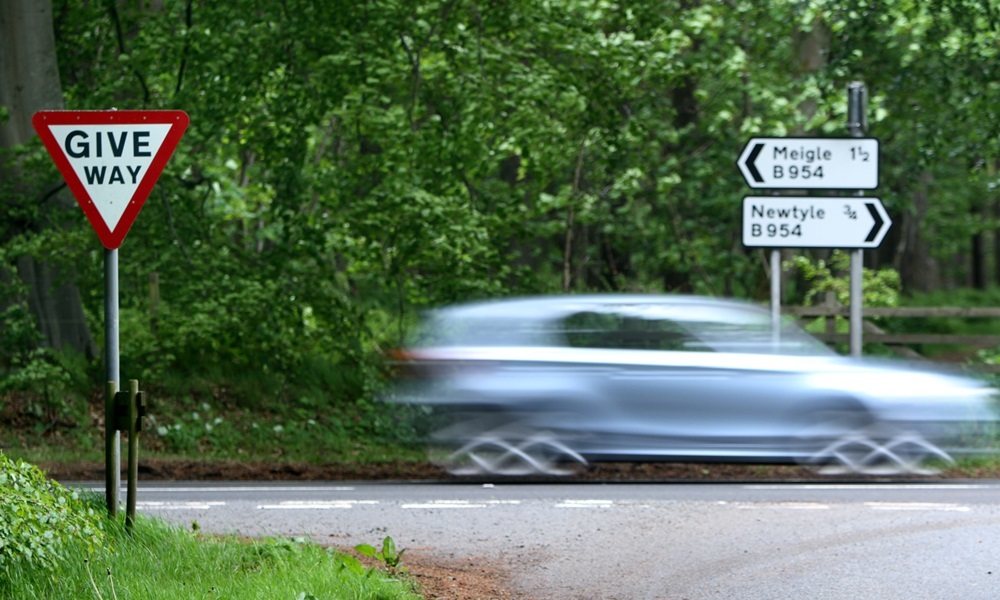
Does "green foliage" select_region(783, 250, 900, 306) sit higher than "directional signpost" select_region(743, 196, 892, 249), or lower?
lower

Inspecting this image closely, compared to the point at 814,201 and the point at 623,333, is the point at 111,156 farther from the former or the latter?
the point at 814,201

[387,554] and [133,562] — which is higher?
[133,562]

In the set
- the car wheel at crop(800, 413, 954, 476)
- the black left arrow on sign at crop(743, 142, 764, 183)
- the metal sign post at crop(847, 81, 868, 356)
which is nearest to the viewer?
the car wheel at crop(800, 413, 954, 476)

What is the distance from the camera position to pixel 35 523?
19.5 feet

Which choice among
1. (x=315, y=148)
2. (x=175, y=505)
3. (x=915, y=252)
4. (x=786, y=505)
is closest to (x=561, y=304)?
(x=786, y=505)

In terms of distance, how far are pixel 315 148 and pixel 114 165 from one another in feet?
35.0

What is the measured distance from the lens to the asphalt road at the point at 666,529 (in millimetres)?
7520

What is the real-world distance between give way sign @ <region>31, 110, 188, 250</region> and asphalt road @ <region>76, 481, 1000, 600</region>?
2617mm

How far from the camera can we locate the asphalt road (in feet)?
24.7

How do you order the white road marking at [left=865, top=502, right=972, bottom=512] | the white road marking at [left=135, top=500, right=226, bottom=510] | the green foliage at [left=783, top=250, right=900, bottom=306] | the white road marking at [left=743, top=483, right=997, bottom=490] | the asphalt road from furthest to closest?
1. the green foliage at [left=783, top=250, right=900, bottom=306]
2. the white road marking at [left=743, top=483, right=997, bottom=490]
3. the white road marking at [left=865, top=502, right=972, bottom=512]
4. the white road marking at [left=135, top=500, right=226, bottom=510]
5. the asphalt road

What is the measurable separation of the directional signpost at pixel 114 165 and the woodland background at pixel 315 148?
707 centimetres

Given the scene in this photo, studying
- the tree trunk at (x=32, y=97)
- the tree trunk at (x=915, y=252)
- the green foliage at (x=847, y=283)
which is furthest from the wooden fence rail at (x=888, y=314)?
the tree trunk at (x=915, y=252)

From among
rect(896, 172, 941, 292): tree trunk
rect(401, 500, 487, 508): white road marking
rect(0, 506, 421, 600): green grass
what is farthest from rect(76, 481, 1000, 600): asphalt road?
rect(896, 172, 941, 292): tree trunk

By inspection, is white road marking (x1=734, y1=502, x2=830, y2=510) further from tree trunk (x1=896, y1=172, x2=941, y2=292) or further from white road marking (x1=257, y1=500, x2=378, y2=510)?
tree trunk (x1=896, y1=172, x2=941, y2=292)
